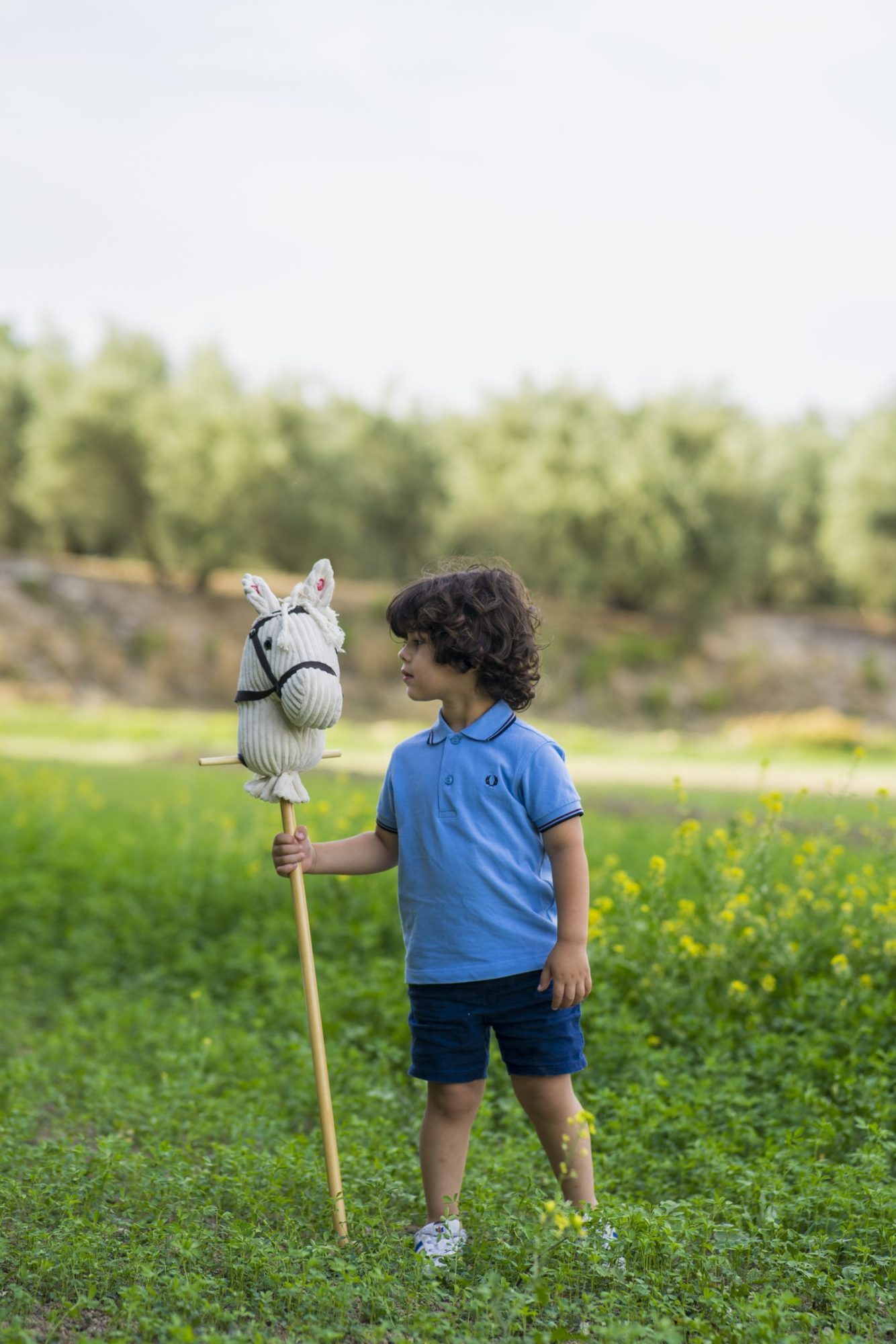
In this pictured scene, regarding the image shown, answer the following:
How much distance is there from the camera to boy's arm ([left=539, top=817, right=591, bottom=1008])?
2.89m

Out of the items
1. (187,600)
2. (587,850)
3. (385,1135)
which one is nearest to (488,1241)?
(385,1135)

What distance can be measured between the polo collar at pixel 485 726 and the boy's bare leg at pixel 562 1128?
85 cm

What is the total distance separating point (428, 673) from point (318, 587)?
362mm

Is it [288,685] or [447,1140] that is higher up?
[288,685]

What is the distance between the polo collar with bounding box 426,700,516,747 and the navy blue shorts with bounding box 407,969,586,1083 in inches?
23.2

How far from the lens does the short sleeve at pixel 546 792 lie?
2979 mm

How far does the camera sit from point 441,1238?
2859 millimetres

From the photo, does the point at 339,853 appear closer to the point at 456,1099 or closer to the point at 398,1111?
the point at 456,1099

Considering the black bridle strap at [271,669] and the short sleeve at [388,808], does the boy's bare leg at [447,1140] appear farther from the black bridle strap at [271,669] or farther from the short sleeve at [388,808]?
the black bridle strap at [271,669]

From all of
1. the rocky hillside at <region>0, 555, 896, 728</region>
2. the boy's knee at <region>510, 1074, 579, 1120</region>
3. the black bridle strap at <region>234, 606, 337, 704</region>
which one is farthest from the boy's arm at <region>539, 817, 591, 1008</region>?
the rocky hillside at <region>0, 555, 896, 728</region>

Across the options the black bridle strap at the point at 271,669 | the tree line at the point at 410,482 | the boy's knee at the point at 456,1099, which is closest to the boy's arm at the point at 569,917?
the boy's knee at the point at 456,1099

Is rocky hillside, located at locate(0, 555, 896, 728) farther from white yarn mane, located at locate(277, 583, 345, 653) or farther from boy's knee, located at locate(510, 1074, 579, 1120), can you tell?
boy's knee, located at locate(510, 1074, 579, 1120)

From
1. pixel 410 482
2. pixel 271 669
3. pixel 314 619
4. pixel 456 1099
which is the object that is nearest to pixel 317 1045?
pixel 456 1099

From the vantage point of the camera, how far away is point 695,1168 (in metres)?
3.54
